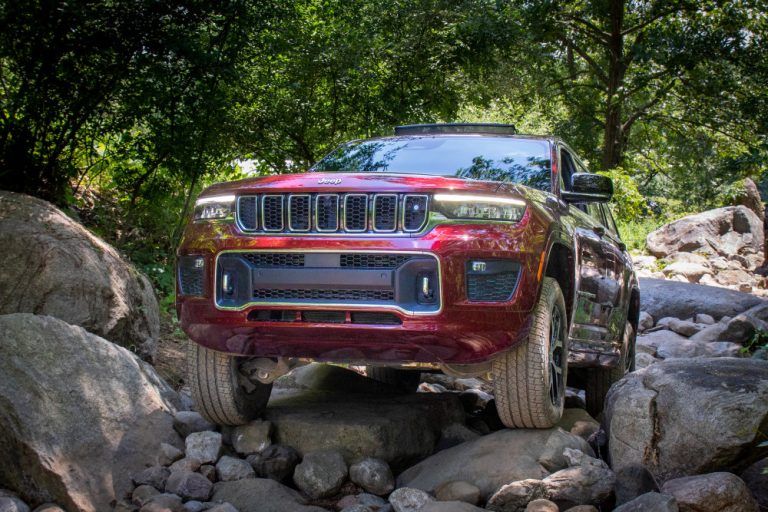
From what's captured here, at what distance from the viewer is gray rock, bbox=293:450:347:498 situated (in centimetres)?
443

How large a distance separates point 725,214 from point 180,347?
1663cm

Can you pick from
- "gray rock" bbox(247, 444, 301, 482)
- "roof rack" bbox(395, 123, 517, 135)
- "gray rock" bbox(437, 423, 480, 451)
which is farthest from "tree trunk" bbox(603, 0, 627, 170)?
"gray rock" bbox(247, 444, 301, 482)

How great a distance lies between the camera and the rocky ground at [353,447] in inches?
158

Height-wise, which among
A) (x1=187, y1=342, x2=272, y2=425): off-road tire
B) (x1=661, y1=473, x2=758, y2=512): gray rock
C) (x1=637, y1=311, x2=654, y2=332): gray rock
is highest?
(x1=187, y1=342, x2=272, y2=425): off-road tire

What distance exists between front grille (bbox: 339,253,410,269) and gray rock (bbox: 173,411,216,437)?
1.57 meters

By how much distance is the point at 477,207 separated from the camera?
4.02 m

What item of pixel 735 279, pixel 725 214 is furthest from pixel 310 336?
pixel 725 214

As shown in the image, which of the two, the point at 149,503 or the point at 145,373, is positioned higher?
the point at 145,373

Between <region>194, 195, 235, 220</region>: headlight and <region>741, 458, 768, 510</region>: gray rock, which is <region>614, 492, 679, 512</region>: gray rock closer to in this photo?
<region>741, 458, 768, 510</region>: gray rock

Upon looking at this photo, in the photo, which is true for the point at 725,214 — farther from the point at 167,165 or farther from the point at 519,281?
the point at 519,281

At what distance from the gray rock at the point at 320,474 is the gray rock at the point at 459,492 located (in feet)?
1.94

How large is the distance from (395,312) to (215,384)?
1251 millimetres

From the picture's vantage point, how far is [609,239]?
20.9 ft

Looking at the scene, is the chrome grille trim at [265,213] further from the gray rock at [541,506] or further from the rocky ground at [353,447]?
the gray rock at [541,506]
